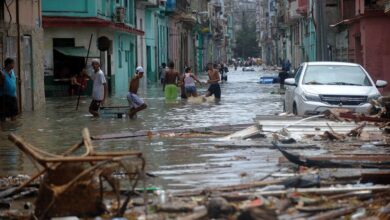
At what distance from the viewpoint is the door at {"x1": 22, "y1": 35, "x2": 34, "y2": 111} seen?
81.8 feet

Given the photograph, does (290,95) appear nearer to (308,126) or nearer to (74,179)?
(308,126)

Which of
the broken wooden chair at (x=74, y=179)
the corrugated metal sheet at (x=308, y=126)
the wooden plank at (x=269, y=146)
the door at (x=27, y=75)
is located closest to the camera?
the broken wooden chair at (x=74, y=179)

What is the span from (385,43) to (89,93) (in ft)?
43.5

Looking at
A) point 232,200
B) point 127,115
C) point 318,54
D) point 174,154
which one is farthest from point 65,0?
point 232,200

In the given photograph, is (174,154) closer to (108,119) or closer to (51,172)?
(51,172)

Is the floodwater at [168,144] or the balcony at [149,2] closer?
the floodwater at [168,144]

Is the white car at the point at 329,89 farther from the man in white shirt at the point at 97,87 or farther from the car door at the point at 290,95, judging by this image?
the man in white shirt at the point at 97,87

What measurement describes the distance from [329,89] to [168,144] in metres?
4.74

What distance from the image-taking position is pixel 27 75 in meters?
25.3

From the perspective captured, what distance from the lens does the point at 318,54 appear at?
97.6 ft

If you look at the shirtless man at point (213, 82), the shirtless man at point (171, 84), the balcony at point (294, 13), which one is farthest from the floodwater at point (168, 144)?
the balcony at point (294, 13)

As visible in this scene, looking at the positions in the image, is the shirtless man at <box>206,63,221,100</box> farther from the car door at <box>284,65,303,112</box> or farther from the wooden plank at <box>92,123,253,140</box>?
the wooden plank at <box>92,123,253,140</box>

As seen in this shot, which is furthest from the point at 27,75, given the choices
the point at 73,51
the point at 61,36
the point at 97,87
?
the point at 61,36

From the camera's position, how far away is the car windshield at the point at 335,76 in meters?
18.6
